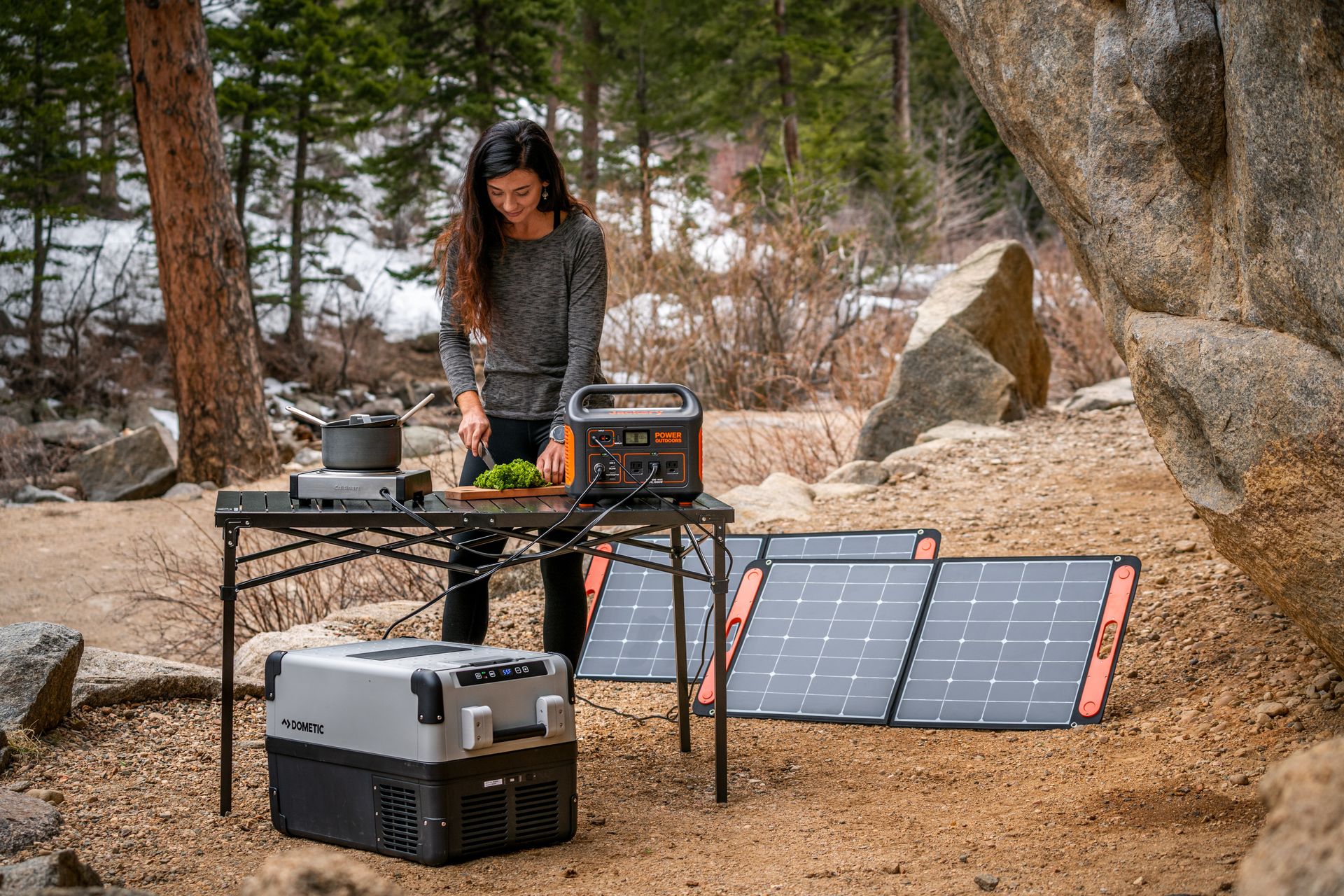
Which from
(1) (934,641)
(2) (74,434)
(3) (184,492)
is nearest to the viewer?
(1) (934,641)

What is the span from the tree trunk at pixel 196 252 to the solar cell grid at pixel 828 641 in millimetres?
7429

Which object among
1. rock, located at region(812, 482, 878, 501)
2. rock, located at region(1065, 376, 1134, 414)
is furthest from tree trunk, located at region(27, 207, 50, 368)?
rock, located at region(1065, 376, 1134, 414)

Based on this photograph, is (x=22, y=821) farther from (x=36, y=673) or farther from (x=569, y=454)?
(x=569, y=454)

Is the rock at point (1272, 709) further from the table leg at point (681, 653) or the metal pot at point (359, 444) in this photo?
the metal pot at point (359, 444)

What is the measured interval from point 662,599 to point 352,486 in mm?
1987

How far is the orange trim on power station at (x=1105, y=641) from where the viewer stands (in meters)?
4.10

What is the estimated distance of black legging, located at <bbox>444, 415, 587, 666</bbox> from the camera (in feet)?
12.6

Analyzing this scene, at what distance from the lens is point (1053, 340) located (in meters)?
13.0

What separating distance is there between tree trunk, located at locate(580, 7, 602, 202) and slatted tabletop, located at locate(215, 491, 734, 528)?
1899 cm

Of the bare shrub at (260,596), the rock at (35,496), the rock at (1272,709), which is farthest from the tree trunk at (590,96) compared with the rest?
the rock at (1272,709)

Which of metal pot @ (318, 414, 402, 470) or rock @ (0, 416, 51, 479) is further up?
metal pot @ (318, 414, 402, 470)

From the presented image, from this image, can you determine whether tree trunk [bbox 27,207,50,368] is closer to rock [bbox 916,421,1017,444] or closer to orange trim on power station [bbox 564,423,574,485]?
rock [bbox 916,421,1017,444]

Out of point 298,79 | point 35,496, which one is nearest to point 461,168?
point 298,79

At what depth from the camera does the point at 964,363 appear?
9.45m
